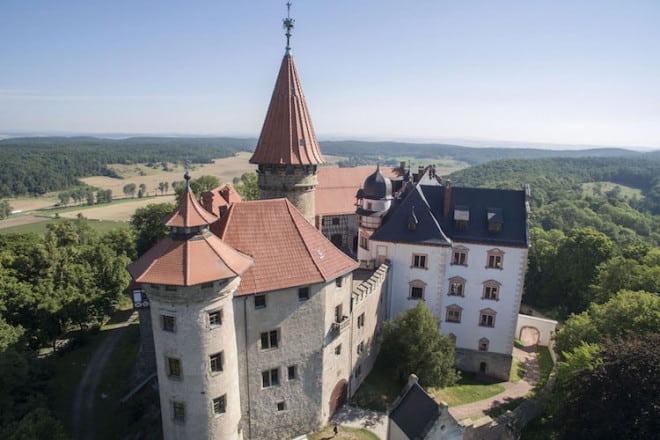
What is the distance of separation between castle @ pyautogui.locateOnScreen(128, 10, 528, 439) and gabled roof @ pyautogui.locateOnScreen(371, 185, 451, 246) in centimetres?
10

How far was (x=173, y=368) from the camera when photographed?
21875 millimetres

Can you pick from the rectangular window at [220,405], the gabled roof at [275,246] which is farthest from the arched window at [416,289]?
the rectangular window at [220,405]

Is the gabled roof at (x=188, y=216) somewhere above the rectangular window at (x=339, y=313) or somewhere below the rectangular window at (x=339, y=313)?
above

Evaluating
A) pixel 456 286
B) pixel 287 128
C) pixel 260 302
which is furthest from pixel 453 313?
pixel 287 128

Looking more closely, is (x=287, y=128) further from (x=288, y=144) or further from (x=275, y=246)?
(x=275, y=246)

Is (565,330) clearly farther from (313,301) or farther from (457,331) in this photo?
(313,301)

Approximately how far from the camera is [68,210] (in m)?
141

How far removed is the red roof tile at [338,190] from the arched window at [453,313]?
21.9m

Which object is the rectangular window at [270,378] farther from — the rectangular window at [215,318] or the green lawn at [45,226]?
the green lawn at [45,226]

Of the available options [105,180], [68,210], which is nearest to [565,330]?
[68,210]

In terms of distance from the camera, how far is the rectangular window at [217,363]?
21938 mm

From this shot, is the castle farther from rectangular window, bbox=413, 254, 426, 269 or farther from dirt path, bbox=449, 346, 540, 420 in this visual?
dirt path, bbox=449, 346, 540, 420

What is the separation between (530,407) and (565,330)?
27.3 ft

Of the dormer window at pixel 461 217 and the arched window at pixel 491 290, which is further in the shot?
the dormer window at pixel 461 217
